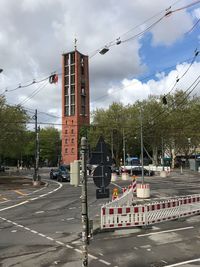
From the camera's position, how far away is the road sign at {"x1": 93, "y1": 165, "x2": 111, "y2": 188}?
36.6 feet

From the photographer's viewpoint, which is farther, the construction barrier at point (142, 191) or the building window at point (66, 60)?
the building window at point (66, 60)

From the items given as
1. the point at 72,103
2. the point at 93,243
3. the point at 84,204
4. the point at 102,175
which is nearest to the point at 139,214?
the point at 93,243

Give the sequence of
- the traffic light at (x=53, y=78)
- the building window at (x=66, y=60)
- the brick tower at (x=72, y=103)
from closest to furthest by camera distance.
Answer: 1. the traffic light at (x=53, y=78)
2. the building window at (x=66, y=60)
3. the brick tower at (x=72, y=103)

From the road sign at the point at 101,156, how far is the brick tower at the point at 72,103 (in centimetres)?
6381

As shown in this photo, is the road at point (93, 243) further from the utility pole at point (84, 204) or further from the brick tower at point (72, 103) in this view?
the brick tower at point (72, 103)

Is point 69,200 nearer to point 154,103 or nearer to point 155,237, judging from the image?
point 155,237

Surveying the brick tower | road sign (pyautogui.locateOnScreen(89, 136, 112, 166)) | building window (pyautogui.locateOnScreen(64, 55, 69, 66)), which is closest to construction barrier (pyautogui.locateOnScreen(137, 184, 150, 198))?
road sign (pyautogui.locateOnScreen(89, 136, 112, 166))

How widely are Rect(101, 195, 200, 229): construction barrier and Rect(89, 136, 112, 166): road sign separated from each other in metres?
6.67

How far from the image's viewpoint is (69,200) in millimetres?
29875

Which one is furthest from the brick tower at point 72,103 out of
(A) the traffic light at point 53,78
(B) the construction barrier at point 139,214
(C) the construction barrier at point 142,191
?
(B) the construction barrier at point 139,214

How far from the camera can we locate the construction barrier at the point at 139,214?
1781 cm

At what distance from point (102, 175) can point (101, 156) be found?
481mm

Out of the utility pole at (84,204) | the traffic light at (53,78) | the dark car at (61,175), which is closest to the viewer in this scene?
the utility pole at (84,204)

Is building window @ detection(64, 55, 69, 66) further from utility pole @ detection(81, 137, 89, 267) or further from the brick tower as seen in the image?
utility pole @ detection(81, 137, 89, 267)
